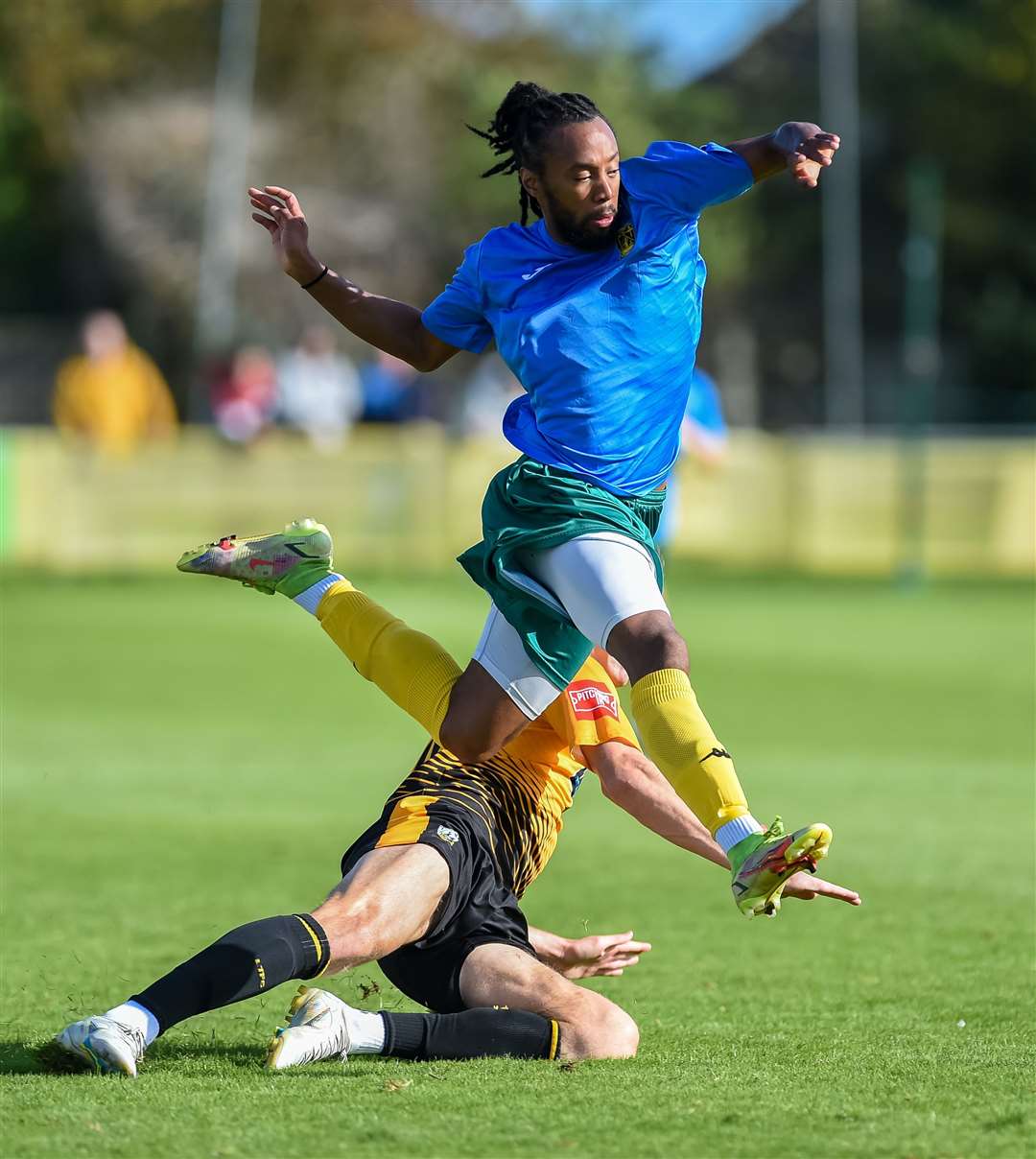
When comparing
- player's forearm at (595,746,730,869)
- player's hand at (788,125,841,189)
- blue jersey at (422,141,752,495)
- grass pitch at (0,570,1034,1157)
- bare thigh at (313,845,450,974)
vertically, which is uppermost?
player's hand at (788,125,841,189)

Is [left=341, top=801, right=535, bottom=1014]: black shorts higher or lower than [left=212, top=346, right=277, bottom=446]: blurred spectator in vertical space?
lower

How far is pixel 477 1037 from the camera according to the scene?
4797 mm

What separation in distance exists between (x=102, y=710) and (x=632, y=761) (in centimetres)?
774

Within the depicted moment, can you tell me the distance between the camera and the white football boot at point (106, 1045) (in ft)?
14.4

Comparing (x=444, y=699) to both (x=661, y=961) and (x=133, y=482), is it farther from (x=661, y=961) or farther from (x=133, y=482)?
(x=133, y=482)

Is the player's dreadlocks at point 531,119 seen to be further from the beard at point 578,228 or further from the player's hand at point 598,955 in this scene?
the player's hand at point 598,955

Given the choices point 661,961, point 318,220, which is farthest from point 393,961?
point 318,220

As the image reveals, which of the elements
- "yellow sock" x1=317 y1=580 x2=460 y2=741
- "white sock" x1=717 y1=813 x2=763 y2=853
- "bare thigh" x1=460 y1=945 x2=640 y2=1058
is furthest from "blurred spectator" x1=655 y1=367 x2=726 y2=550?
"white sock" x1=717 y1=813 x2=763 y2=853

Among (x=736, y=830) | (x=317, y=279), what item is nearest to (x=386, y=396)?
(x=317, y=279)

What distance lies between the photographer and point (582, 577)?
498cm

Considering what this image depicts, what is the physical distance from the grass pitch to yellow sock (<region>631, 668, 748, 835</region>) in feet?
2.14

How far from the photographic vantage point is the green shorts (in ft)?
16.8

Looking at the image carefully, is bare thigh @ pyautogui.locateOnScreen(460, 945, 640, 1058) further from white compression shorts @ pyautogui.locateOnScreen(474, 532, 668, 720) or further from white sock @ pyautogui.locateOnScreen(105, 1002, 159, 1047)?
white sock @ pyautogui.locateOnScreen(105, 1002, 159, 1047)

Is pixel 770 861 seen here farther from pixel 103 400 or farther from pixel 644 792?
pixel 103 400
